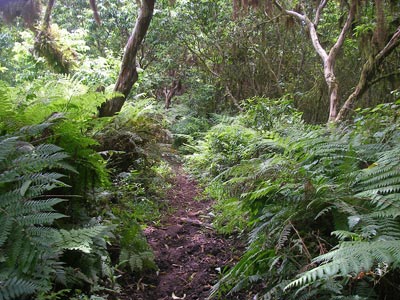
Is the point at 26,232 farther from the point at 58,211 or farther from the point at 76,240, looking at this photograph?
the point at 58,211

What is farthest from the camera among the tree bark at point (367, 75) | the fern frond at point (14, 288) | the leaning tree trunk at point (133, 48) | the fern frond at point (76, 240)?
the tree bark at point (367, 75)

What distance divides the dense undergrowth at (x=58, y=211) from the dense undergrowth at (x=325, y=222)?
765 millimetres

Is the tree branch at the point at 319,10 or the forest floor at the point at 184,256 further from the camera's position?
the tree branch at the point at 319,10

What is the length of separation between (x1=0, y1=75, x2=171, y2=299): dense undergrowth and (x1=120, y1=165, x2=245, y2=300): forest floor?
15cm

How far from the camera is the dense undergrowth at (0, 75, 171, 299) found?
1.56m

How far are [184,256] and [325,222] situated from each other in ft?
4.41

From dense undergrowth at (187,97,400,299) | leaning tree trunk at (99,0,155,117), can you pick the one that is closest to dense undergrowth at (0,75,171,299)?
dense undergrowth at (187,97,400,299)

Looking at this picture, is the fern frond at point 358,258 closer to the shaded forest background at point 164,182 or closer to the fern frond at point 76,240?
the shaded forest background at point 164,182

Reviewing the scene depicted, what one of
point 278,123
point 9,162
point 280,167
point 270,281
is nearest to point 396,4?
point 278,123

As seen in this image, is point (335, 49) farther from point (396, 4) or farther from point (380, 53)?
point (396, 4)

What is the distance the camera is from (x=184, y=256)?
3016mm

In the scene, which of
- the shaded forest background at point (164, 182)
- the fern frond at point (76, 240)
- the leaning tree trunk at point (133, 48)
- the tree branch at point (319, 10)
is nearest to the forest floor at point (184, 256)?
the shaded forest background at point (164, 182)

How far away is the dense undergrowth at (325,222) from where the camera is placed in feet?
4.91

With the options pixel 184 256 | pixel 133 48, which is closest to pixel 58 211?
pixel 184 256
